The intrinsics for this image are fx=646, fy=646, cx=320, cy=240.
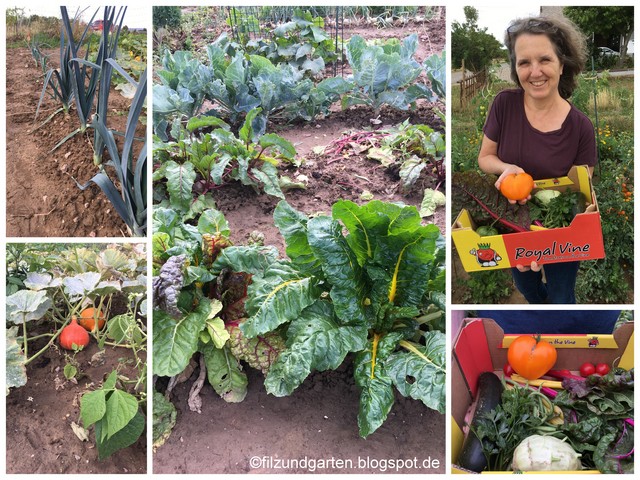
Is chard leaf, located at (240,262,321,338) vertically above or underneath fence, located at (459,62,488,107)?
underneath

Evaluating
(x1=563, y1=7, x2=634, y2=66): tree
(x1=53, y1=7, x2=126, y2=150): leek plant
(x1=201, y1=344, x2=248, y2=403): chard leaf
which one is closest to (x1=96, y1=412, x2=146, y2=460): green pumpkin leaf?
(x1=201, y1=344, x2=248, y2=403): chard leaf

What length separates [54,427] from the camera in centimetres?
228

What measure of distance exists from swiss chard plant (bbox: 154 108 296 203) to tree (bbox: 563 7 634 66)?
1.19 m

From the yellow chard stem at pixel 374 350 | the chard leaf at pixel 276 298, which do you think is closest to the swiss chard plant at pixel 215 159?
the chard leaf at pixel 276 298

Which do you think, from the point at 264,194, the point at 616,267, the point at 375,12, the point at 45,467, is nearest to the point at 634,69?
the point at 616,267

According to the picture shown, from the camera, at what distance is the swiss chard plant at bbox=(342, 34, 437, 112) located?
2885 mm

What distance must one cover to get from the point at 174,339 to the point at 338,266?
0.64 metres

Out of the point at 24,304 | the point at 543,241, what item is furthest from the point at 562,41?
the point at 24,304

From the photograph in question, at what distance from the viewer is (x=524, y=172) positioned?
214 centimetres

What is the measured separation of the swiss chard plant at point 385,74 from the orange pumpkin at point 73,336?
1516 mm

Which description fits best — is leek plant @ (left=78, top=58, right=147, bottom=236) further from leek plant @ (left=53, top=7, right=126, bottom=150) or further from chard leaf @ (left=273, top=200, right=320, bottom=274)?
chard leaf @ (left=273, top=200, right=320, bottom=274)

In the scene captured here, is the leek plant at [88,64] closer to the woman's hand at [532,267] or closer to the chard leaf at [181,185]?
the chard leaf at [181,185]

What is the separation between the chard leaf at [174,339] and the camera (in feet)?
7.39

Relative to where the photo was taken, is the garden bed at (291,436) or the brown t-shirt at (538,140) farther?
the garden bed at (291,436)
